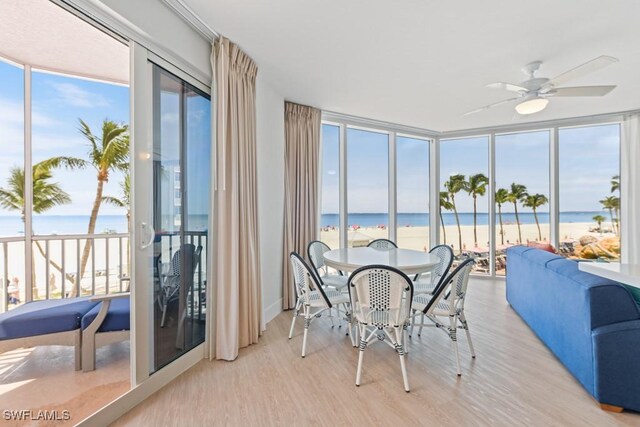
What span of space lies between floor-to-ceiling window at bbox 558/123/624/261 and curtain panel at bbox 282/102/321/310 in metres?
4.22

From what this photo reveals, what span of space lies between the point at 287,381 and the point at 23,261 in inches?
111

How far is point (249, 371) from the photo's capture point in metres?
2.30

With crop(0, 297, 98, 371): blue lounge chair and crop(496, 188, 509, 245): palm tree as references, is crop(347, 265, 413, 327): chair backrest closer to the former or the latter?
crop(0, 297, 98, 371): blue lounge chair

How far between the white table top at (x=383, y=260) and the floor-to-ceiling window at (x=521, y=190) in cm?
302

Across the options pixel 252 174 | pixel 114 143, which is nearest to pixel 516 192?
pixel 252 174

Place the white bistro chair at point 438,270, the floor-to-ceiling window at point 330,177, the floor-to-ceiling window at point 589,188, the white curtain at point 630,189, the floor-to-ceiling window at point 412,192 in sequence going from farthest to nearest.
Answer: the floor-to-ceiling window at point 412,192 < the floor-to-ceiling window at point 589,188 < the floor-to-ceiling window at point 330,177 < the white curtain at point 630,189 < the white bistro chair at point 438,270

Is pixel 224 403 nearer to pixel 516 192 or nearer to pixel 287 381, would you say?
pixel 287 381

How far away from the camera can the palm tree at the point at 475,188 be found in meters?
5.34

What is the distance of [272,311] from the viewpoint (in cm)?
352

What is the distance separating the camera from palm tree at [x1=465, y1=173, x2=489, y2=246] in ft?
17.5

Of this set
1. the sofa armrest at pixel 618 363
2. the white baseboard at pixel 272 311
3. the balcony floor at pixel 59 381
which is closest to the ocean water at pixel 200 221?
the balcony floor at pixel 59 381

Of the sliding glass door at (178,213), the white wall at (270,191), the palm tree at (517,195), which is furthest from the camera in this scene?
the palm tree at (517,195)

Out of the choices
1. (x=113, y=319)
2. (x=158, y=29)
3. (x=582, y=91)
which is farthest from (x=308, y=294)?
(x=582, y=91)

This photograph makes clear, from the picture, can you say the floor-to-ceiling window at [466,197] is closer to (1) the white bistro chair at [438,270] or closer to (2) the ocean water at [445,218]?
(2) the ocean water at [445,218]
